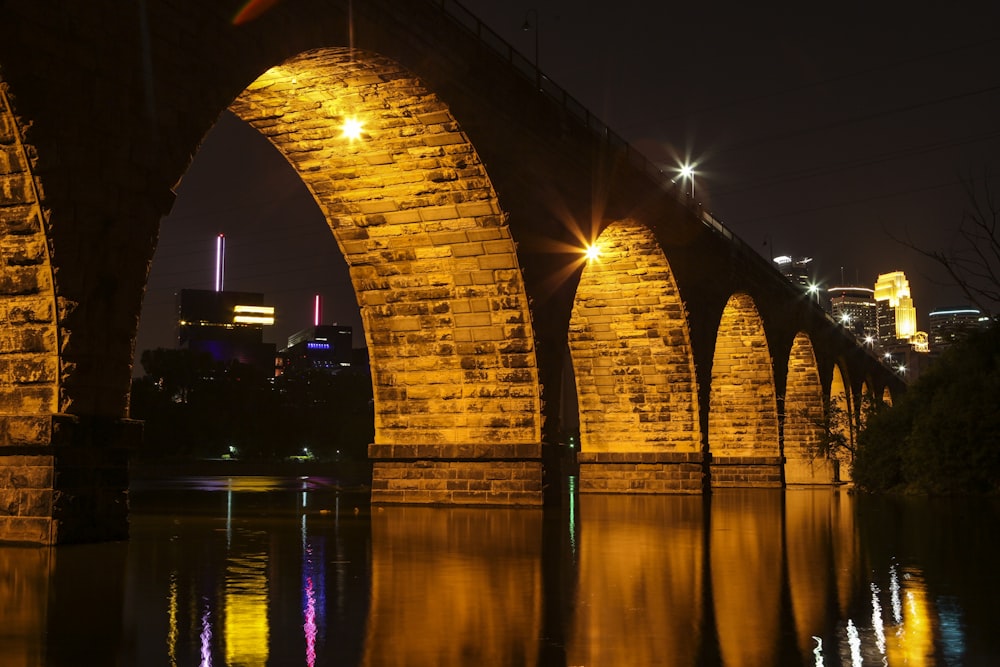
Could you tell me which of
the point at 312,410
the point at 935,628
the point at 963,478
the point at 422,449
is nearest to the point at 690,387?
the point at 963,478

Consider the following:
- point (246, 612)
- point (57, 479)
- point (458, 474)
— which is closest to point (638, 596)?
point (246, 612)

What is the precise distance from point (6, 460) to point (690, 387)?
888 inches

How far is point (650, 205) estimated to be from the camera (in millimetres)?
28641

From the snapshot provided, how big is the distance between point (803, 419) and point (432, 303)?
33941 mm

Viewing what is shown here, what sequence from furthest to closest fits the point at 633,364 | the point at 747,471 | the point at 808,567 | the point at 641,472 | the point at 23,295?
the point at 747,471
the point at 633,364
the point at 641,472
the point at 23,295
the point at 808,567

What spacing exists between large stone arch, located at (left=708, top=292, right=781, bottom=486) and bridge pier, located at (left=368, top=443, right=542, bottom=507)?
20.2 m

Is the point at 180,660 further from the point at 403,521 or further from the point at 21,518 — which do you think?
the point at 403,521

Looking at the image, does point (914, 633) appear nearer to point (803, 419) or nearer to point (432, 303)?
point (432, 303)

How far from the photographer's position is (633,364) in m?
31.8

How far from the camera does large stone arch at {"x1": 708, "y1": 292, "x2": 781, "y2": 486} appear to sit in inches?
1590

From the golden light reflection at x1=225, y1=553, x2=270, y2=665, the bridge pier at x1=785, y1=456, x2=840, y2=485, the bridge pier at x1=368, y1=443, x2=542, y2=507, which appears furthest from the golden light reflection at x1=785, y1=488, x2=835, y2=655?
the bridge pier at x1=785, y1=456, x2=840, y2=485

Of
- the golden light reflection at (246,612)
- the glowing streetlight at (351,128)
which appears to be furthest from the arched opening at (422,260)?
the golden light reflection at (246,612)

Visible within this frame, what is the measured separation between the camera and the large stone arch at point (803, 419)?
165 feet

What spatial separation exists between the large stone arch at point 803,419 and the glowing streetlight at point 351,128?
33842 mm
